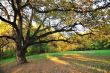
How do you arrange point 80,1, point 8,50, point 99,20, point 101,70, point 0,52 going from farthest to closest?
point 8,50
point 0,52
point 101,70
point 99,20
point 80,1

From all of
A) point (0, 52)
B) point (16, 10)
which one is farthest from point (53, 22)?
point (0, 52)

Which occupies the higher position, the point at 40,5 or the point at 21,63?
the point at 40,5

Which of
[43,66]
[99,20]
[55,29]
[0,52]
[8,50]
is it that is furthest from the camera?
[8,50]

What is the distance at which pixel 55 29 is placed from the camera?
33781 millimetres

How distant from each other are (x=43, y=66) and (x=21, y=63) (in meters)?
5.13

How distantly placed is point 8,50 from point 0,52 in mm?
4334

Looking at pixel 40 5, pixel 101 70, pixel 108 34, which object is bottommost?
pixel 101 70

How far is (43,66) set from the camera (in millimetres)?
29750

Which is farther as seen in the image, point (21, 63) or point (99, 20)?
point (21, 63)

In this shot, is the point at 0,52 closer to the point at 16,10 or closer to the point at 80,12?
the point at 16,10

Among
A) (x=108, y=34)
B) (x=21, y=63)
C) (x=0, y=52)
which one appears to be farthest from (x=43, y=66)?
(x=0, y=52)

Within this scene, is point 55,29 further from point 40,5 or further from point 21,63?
point 40,5

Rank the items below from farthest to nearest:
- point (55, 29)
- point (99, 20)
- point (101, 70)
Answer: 1. point (55, 29)
2. point (101, 70)
3. point (99, 20)

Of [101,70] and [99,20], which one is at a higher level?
[99,20]
